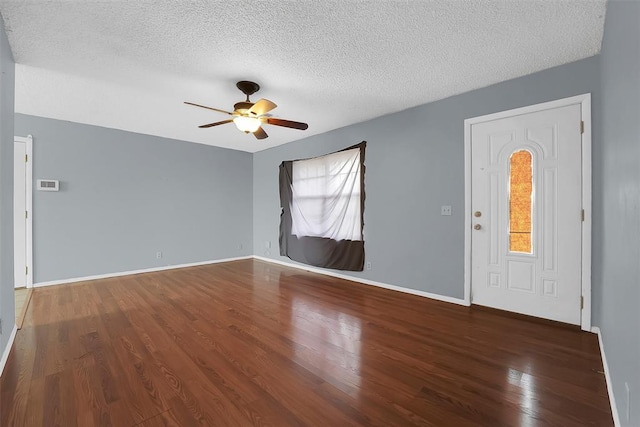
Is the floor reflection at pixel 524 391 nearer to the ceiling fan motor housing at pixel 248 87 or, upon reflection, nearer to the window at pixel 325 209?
the window at pixel 325 209

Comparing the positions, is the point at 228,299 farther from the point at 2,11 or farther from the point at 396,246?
the point at 2,11

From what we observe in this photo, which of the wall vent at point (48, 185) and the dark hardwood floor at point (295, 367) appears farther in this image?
the wall vent at point (48, 185)

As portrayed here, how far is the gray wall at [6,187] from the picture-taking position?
6.20ft

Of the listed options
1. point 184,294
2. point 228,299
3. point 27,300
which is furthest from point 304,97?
point 27,300

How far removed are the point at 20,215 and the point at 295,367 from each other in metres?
4.46

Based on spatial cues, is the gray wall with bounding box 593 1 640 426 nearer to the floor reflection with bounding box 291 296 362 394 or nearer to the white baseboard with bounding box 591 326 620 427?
the white baseboard with bounding box 591 326 620 427

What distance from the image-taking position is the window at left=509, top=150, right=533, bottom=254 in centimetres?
271

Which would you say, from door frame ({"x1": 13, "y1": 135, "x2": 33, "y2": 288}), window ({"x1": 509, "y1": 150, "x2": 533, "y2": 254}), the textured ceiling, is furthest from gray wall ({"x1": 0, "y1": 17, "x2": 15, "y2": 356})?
window ({"x1": 509, "y1": 150, "x2": 533, "y2": 254})

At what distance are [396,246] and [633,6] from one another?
2938 mm

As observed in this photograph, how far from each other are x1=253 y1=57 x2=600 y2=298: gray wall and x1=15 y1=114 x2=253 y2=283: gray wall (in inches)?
117

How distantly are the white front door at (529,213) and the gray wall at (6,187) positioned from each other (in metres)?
4.10

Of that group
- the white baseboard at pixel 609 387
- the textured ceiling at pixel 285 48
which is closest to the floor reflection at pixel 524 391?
the white baseboard at pixel 609 387

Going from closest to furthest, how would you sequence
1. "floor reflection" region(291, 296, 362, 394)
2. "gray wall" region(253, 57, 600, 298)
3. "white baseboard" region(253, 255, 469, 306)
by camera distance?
"floor reflection" region(291, 296, 362, 394) < "gray wall" region(253, 57, 600, 298) < "white baseboard" region(253, 255, 469, 306)

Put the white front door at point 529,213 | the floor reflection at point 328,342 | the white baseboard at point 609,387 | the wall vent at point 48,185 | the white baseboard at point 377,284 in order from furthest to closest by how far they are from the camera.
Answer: the wall vent at point 48,185
the white baseboard at point 377,284
the white front door at point 529,213
the floor reflection at point 328,342
the white baseboard at point 609,387
